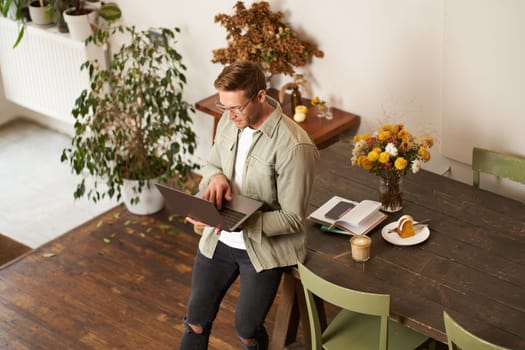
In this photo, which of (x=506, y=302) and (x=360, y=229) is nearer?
(x=506, y=302)

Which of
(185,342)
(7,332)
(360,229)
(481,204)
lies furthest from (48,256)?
(481,204)

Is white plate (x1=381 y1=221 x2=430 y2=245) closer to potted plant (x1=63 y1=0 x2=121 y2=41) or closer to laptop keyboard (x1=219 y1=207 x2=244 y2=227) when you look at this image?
laptop keyboard (x1=219 y1=207 x2=244 y2=227)

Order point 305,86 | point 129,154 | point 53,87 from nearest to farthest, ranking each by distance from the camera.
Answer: point 305,86
point 129,154
point 53,87

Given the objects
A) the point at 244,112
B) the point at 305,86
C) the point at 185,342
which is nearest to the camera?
the point at 244,112

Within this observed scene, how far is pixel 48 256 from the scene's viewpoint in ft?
14.5

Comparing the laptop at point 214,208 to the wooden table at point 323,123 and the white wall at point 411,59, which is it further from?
the white wall at point 411,59

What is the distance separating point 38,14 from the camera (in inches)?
206

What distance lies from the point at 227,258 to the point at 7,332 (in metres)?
1.46

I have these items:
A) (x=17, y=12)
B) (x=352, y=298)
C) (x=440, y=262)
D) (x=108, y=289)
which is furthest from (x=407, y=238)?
(x=17, y=12)

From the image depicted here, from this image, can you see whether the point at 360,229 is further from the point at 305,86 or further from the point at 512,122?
the point at 305,86

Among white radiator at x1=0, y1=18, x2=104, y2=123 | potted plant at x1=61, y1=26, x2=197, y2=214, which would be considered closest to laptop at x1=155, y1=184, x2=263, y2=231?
potted plant at x1=61, y1=26, x2=197, y2=214

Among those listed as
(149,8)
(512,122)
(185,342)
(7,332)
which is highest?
(149,8)

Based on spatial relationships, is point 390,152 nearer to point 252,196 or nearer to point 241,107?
point 252,196

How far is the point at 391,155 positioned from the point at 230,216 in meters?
0.76
